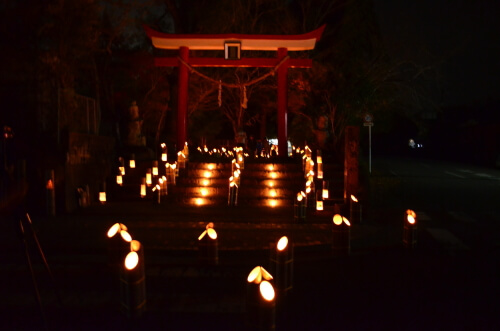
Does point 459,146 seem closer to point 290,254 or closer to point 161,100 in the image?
point 161,100

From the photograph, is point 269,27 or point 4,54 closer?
point 4,54

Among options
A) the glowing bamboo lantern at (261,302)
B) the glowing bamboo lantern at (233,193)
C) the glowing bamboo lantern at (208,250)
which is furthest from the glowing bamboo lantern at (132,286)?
the glowing bamboo lantern at (233,193)

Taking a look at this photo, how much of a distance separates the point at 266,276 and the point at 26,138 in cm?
1054

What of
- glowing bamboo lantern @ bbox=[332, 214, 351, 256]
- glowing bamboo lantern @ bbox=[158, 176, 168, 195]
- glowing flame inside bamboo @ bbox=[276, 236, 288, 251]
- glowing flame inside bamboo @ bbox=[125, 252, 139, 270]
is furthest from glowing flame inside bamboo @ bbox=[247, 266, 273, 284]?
glowing bamboo lantern @ bbox=[158, 176, 168, 195]

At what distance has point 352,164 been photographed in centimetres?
1254

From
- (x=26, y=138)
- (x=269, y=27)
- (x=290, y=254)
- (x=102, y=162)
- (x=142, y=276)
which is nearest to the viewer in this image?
(x=142, y=276)

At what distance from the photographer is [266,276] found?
4508mm

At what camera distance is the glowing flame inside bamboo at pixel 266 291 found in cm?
433

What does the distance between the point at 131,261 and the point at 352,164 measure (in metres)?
8.41

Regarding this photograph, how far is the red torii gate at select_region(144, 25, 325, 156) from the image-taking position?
57.4 feet

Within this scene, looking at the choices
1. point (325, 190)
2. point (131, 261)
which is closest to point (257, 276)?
point (131, 261)

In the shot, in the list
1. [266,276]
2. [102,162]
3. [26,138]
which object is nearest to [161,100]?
[102,162]

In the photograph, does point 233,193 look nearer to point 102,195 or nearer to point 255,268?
point 102,195

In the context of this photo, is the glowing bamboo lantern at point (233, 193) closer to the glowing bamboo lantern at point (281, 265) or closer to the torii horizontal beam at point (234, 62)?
the torii horizontal beam at point (234, 62)
